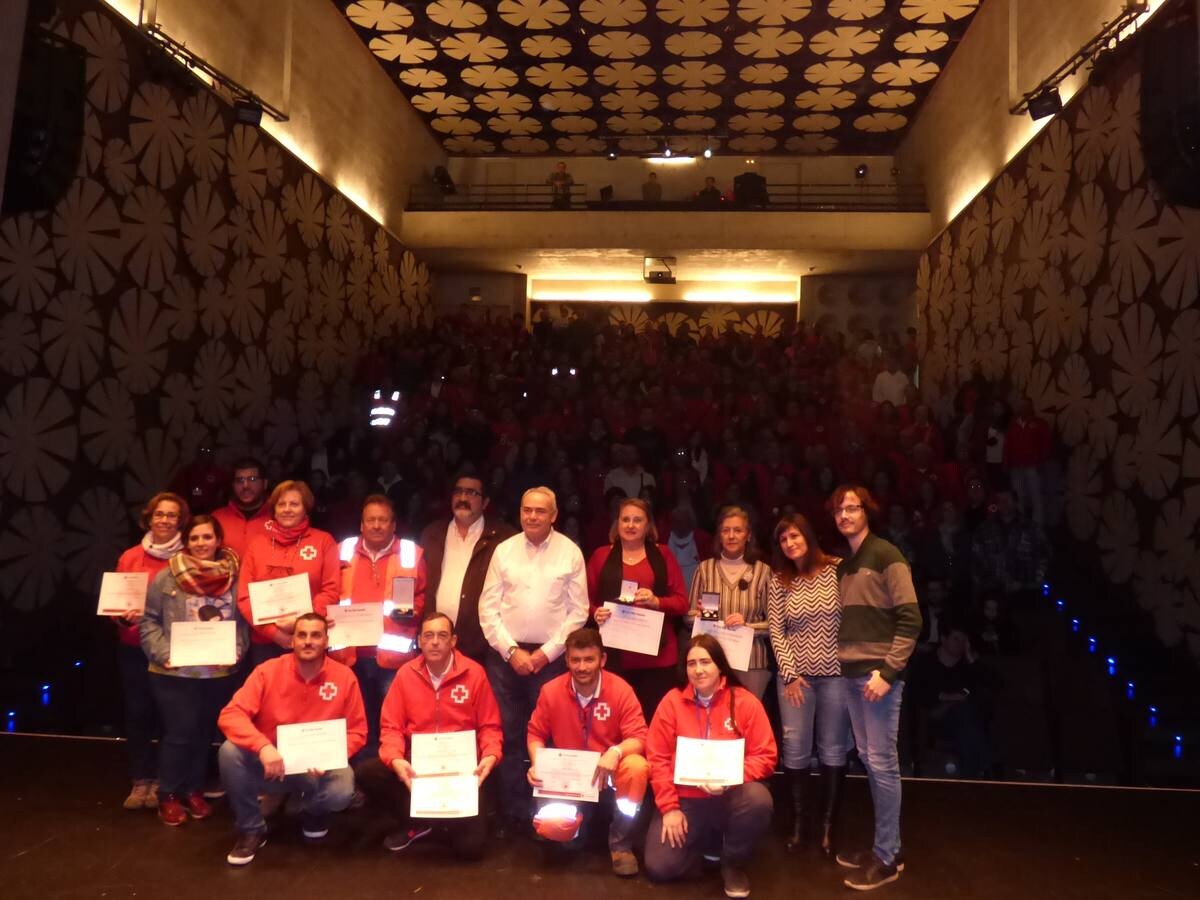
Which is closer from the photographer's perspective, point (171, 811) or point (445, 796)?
point (445, 796)

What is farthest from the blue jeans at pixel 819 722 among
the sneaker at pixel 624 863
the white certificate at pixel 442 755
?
the white certificate at pixel 442 755

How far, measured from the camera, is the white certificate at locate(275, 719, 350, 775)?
3.69m

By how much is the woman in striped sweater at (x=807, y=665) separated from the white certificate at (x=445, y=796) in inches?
54.6

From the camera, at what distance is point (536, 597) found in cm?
410


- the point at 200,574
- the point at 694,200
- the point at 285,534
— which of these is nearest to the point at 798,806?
the point at 285,534

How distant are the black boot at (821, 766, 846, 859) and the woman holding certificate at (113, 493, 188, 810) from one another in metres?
3.12

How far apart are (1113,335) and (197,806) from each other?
6850 mm

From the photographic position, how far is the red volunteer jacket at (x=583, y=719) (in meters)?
3.84

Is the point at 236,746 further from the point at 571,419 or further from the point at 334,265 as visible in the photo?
the point at 334,265

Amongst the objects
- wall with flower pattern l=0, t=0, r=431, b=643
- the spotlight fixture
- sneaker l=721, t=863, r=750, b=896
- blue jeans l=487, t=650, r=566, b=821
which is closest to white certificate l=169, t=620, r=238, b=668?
blue jeans l=487, t=650, r=566, b=821

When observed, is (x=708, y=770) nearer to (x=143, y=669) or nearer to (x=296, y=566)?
(x=296, y=566)

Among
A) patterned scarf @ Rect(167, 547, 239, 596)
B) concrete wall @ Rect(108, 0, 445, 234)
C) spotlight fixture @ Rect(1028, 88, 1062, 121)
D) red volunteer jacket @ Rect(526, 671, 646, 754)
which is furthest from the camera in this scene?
concrete wall @ Rect(108, 0, 445, 234)

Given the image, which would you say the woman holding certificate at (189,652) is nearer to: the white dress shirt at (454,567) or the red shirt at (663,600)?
the white dress shirt at (454,567)

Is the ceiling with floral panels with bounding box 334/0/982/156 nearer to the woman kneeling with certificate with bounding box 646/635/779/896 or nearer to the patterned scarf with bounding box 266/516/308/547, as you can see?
the patterned scarf with bounding box 266/516/308/547
